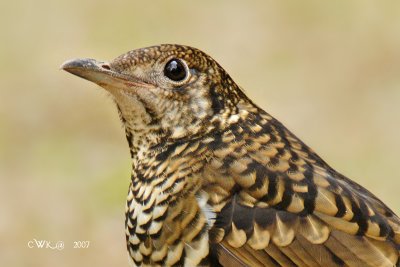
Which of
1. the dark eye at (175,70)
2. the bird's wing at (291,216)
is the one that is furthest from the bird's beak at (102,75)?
the bird's wing at (291,216)

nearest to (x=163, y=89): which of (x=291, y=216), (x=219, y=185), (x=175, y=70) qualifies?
(x=175, y=70)

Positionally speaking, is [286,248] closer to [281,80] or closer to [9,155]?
[9,155]

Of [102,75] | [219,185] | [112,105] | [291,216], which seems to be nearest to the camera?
[291,216]

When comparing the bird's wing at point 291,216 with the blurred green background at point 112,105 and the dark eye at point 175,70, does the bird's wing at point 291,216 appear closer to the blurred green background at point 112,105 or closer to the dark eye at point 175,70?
the dark eye at point 175,70

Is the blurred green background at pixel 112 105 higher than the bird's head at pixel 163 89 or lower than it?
lower

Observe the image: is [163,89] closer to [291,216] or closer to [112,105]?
[291,216]

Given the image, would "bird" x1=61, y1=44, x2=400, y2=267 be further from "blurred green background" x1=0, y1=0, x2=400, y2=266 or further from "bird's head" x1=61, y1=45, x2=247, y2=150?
"blurred green background" x1=0, y1=0, x2=400, y2=266

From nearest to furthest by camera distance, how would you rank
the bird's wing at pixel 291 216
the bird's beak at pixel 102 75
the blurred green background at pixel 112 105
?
the bird's wing at pixel 291 216 < the bird's beak at pixel 102 75 < the blurred green background at pixel 112 105

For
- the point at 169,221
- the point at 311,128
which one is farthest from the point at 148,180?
the point at 311,128
